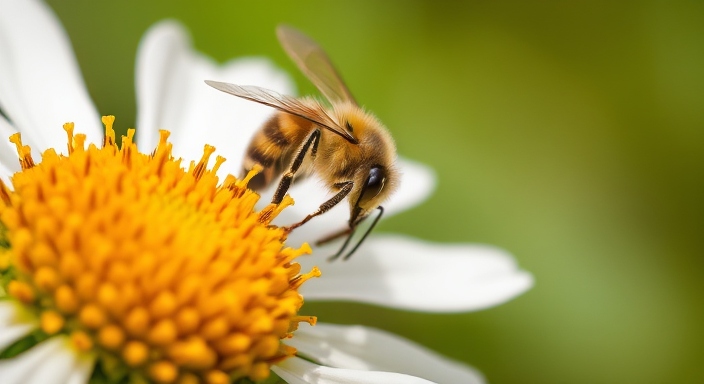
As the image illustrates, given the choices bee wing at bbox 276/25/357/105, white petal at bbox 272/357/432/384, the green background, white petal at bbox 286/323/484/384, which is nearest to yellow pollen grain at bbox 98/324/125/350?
white petal at bbox 272/357/432/384

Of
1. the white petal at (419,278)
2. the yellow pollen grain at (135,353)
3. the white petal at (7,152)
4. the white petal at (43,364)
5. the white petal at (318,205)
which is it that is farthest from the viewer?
the white petal at (318,205)

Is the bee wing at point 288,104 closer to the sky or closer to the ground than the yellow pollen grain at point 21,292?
closer to the sky

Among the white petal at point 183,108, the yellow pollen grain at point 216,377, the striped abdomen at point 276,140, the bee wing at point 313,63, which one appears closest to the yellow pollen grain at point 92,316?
the yellow pollen grain at point 216,377

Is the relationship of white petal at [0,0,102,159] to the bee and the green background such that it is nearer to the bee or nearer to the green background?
the bee

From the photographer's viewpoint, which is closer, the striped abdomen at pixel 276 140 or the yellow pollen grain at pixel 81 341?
the yellow pollen grain at pixel 81 341

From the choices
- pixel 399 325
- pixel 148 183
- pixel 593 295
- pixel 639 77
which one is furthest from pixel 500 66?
pixel 148 183

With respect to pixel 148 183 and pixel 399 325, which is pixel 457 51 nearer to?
pixel 399 325

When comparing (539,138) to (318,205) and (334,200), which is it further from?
(334,200)

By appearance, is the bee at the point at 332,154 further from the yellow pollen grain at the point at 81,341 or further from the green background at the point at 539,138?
the green background at the point at 539,138
